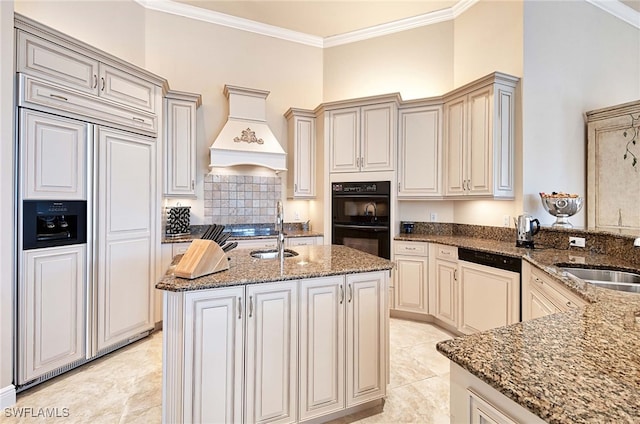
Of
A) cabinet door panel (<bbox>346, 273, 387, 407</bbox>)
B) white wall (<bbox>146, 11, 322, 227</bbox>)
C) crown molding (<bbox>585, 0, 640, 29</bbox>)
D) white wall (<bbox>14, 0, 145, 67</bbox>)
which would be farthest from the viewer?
white wall (<bbox>146, 11, 322, 227</bbox>)

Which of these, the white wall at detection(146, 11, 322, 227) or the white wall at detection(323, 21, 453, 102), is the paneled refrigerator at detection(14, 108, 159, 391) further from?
the white wall at detection(323, 21, 453, 102)

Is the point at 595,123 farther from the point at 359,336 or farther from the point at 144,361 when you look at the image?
the point at 144,361

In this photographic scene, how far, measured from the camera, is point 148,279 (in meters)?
2.91

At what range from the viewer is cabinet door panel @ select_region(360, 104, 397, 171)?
3584 millimetres

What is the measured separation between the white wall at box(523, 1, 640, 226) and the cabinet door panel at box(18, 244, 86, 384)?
390cm

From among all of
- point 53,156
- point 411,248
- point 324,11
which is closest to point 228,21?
point 324,11

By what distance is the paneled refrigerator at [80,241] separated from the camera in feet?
6.83

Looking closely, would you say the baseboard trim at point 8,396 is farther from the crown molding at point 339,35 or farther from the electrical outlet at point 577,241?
the electrical outlet at point 577,241

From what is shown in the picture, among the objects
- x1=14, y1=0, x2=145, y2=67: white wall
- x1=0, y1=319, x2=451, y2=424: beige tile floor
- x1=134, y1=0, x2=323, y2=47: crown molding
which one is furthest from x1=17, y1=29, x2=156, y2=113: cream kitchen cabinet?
x1=0, y1=319, x2=451, y2=424: beige tile floor

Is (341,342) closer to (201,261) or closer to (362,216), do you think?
(201,261)

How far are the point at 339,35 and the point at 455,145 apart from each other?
2.30 meters

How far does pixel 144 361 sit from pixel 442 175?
3.38 metres

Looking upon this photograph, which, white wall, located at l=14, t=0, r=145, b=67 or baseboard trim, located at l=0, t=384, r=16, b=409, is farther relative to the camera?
white wall, located at l=14, t=0, r=145, b=67

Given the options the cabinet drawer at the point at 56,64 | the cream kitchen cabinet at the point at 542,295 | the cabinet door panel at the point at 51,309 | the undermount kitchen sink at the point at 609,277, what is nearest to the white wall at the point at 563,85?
the cream kitchen cabinet at the point at 542,295
